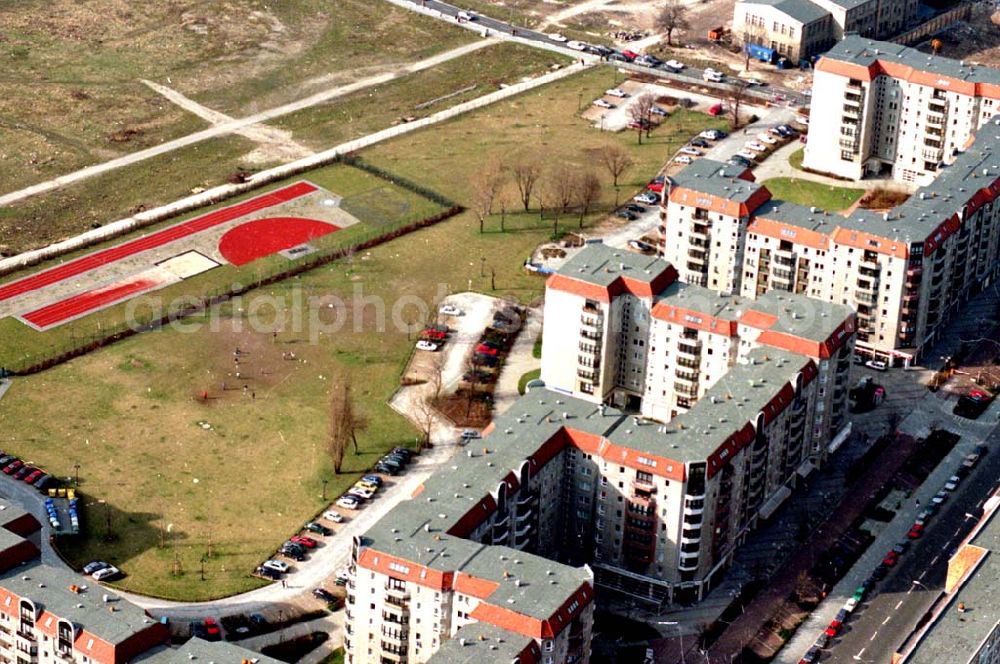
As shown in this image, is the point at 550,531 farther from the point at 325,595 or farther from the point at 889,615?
the point at 889,615

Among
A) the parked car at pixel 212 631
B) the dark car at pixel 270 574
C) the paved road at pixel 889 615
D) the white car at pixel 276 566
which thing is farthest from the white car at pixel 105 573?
the paved road at pixel 889 615

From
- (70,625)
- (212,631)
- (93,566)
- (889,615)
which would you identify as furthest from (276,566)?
(889,615)

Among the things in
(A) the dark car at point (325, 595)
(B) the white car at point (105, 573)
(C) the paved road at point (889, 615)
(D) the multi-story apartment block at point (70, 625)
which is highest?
(D) the multi-story apartment block at point (70, 625)

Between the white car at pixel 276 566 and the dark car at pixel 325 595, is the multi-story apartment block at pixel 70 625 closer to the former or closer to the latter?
the dark car at pixel 325 595

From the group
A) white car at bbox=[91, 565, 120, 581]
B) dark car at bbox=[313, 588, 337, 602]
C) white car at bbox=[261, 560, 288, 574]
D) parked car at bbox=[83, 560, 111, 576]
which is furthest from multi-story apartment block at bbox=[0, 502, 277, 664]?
white car at bbox=[261, 560, 288, 574]

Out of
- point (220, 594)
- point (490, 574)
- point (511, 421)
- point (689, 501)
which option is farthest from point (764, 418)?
point (220, 594)

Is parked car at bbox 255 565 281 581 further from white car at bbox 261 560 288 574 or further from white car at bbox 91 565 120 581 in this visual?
white car at bbox 91 565 120 581
